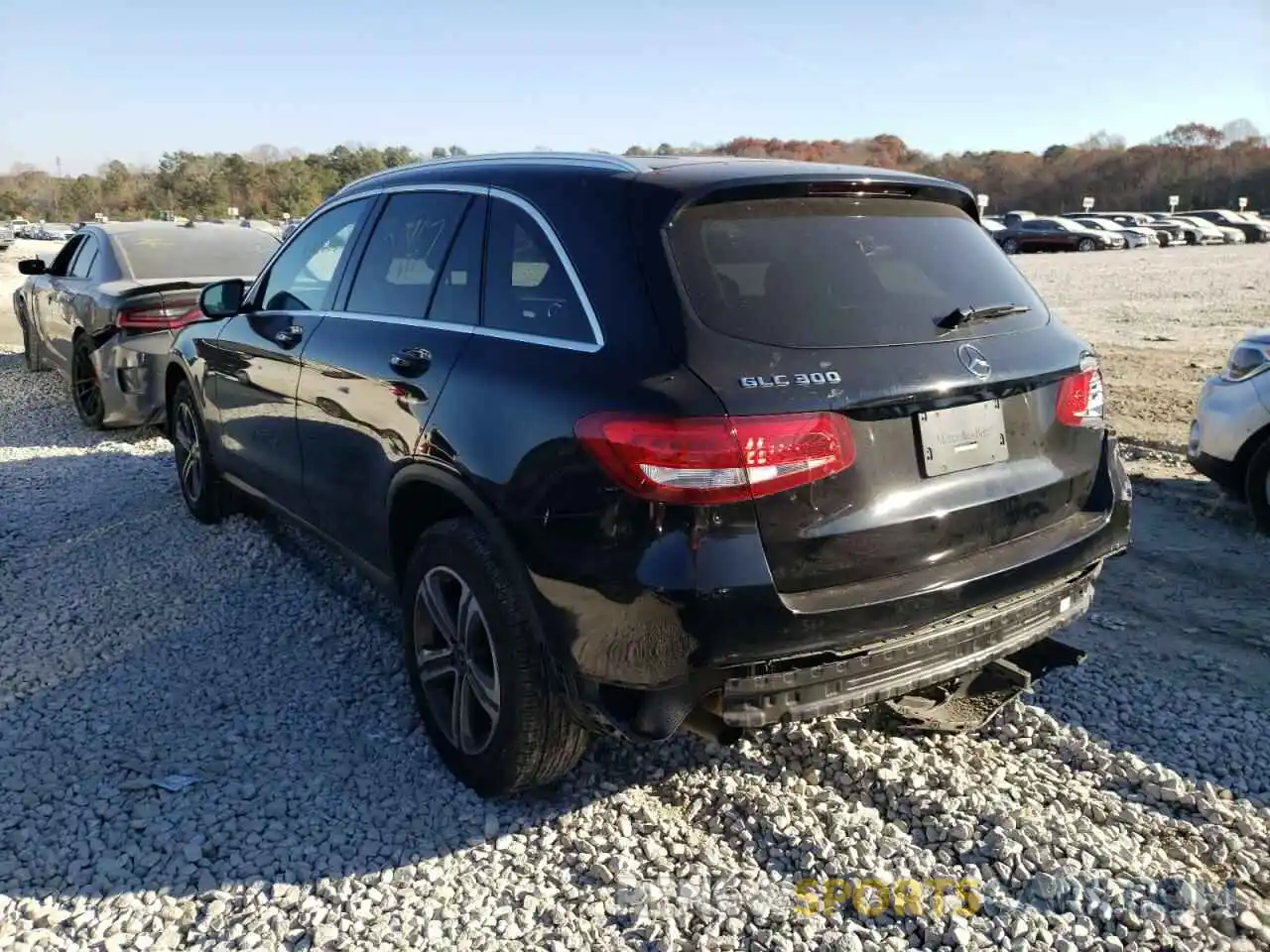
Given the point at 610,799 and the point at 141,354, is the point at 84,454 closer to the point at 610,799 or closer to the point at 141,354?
the point at 141,354

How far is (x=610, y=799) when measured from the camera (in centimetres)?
312

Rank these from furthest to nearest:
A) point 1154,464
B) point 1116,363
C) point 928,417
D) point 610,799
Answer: point 1116,363
point 1154,464
point 610,799
point 928,417

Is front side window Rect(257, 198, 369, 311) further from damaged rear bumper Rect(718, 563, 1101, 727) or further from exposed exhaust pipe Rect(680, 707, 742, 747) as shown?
damaged rear bumper Rect(718, 563, 1101, 727)

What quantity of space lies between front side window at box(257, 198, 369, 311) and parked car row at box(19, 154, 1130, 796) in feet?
1.46

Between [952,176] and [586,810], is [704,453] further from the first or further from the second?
[952,176]

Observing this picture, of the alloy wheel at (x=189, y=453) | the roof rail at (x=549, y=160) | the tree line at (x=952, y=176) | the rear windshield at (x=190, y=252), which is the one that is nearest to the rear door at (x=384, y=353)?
the roof rail at (x=549, y=160)

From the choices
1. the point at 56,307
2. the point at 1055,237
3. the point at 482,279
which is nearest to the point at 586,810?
the point at 482,279

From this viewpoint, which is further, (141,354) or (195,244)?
(195,244)

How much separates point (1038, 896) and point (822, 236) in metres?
1.85

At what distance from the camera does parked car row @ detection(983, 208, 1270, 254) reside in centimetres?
4047

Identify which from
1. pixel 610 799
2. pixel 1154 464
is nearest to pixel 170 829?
pixel 610 799

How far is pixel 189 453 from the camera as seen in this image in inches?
227

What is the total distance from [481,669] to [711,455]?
3.76 ft

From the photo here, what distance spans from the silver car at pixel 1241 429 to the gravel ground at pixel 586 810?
1112mm
